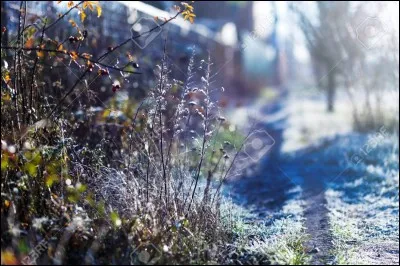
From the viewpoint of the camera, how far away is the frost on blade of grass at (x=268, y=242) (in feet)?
12.9

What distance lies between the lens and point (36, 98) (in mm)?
4938

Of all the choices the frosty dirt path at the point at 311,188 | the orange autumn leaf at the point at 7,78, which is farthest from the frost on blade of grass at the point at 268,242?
the orange autumn leaf at the point at 7,78

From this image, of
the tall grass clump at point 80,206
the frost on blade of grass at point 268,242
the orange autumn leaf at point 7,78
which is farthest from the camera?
the orange autumn leaf at point 7,78

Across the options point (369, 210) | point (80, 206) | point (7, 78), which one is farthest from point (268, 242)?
point (369, 210)

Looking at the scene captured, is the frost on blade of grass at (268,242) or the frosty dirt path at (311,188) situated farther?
the frosty dirt path at (311,188)

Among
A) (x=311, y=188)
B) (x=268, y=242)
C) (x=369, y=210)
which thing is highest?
(x=311, y=188)

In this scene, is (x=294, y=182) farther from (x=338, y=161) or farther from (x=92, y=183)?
(x=92, y=183)

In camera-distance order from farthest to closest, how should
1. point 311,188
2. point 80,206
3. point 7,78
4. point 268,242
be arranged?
1. point 311,188
2. point 7,78
3. point 268,242
4. point 80,206

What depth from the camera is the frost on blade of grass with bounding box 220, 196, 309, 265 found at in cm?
392

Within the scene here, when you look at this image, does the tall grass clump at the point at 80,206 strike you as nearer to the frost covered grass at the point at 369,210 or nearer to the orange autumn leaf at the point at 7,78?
the orange autumn leaf at the point at 7,78

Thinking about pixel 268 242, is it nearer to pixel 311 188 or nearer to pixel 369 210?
pixel 369 210

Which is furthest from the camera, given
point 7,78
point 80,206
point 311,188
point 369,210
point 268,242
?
point 311,188

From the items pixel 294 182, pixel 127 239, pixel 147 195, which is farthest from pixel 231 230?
pixel 294 182

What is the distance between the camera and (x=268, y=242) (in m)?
4.28
